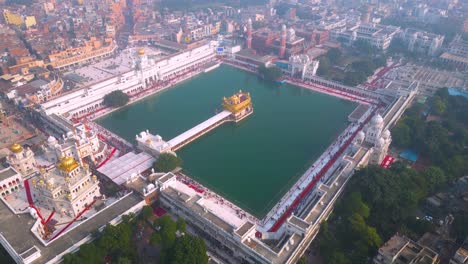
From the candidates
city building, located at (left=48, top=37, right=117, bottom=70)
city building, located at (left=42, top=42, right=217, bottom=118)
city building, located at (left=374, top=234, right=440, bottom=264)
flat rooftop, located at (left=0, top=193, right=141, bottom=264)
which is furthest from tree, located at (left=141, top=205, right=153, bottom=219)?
city building, located at (left=48, top=37, right=117, bottom=70)

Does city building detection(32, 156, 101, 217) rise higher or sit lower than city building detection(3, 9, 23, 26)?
lower

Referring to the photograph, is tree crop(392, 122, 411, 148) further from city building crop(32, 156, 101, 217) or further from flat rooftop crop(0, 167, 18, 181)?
flat rooftop crop(0, 167, 18, 181)

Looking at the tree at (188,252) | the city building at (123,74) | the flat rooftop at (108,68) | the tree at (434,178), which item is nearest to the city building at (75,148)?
the city building at (123,74)

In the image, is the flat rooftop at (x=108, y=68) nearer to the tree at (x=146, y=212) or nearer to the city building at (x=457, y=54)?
the tree at (x=146, y=212)

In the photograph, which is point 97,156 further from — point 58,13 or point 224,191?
point 58,13

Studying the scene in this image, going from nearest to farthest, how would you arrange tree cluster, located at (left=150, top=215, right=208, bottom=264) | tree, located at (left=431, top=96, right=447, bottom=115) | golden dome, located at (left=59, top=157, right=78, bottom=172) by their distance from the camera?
1. tree cluster, located at (left=150, top=215, right=208, bottom=264)
2. golden dome, located at (left=59, top=157, right=78, bottom=172)
3. tree, located at (left=431, top=96, right=447, bottom=115)

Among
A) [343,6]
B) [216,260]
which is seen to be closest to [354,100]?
[216,260]
